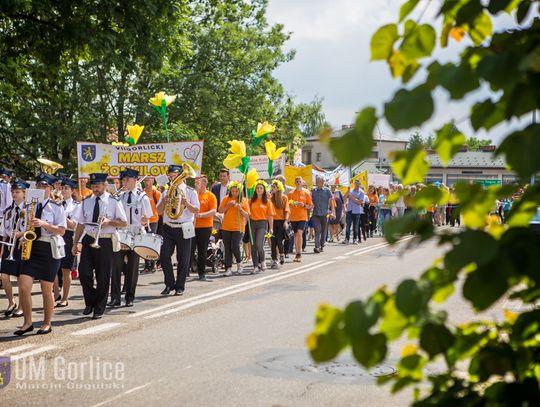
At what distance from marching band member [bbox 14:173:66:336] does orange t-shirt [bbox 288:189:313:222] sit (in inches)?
411

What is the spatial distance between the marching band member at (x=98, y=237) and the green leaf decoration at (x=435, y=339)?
8.67m

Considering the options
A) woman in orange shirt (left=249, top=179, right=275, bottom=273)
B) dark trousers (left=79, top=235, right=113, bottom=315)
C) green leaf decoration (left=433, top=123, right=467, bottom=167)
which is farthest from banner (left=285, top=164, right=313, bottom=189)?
green leaf decoration (left=433, top=123, right=467, bottom=167)

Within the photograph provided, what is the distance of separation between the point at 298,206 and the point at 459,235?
17640 mm

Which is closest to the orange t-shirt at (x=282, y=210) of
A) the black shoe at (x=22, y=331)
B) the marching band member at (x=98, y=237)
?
the marching band member at (x=98, y=237)

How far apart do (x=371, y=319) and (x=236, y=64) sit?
3635 centimetres

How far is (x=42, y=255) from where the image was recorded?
866 centimetres

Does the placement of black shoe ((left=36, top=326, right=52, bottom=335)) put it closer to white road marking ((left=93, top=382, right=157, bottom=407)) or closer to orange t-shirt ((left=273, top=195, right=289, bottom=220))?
white road marking ((left=93, top=382, right=157, bottom=407))

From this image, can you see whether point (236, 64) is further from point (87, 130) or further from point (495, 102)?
point (495, 102)

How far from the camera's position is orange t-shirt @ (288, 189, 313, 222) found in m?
18.8

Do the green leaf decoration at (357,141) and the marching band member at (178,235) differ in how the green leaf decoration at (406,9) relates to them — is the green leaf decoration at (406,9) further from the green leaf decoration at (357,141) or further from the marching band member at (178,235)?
the marching band member at (178,235)

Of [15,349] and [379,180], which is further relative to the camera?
[379,180]

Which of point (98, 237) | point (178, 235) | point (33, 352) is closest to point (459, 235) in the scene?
point (33, 352)

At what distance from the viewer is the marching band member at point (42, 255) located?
851 centimetres

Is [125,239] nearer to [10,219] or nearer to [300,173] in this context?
[10,219]
